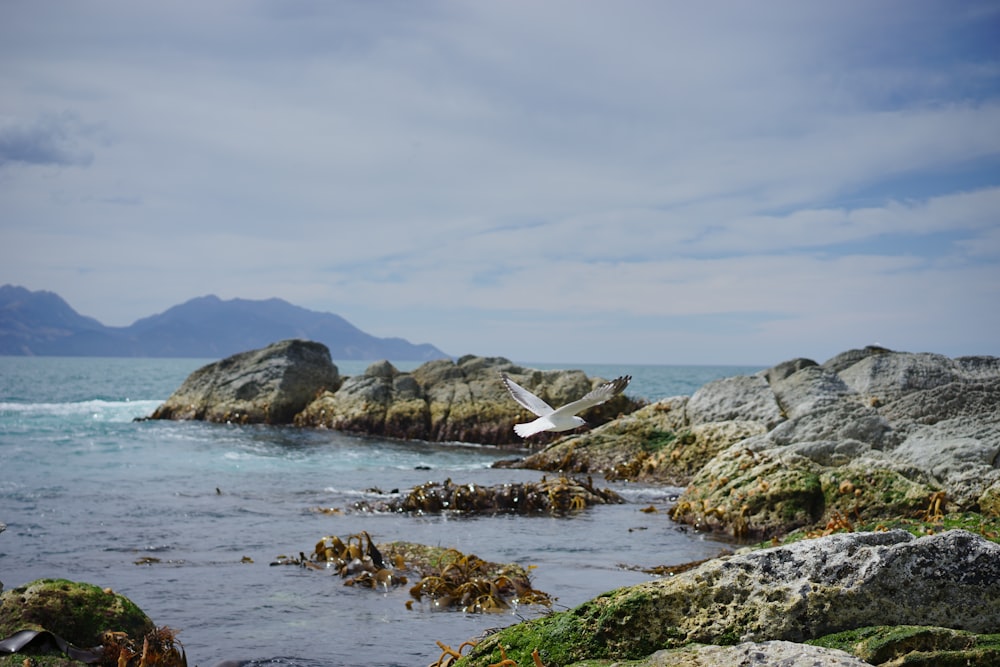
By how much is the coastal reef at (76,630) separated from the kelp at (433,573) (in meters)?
3.07

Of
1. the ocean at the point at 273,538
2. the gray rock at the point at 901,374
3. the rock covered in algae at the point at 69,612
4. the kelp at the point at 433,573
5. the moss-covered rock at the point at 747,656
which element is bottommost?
the ocean at the point at 273,538

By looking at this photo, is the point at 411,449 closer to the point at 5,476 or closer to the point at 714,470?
the point at 5,476

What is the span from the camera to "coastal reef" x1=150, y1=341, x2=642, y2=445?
30.7 meters

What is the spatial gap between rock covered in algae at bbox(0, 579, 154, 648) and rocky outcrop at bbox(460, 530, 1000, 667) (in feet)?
12.4

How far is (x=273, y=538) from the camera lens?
1284 centimetres

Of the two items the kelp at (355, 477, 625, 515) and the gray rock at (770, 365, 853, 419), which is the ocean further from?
the gray rock at (770, 365, 853, 419)

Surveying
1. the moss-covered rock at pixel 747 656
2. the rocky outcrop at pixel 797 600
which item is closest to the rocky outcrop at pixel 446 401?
the rocky outcrop at pixel 797 600

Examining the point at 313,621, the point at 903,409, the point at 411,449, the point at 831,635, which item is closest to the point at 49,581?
the point at 313,621

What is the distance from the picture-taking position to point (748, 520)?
12.4 metres

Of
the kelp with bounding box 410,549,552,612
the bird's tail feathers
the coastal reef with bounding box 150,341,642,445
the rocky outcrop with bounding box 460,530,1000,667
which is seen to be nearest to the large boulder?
the coastal reef with bounding box 150,341,642,445

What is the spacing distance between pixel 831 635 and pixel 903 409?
13585mm

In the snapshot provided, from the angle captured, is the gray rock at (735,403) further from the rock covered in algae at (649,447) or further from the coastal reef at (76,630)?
the coastal reef at (76,630)

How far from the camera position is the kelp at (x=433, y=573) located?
8898 mm

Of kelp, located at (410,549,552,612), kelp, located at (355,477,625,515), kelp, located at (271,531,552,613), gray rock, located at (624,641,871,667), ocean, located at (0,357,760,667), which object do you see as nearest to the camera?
gray rock, located at (624,641,871,667)
